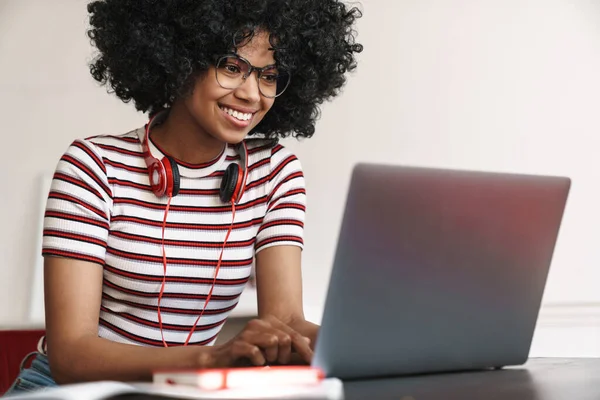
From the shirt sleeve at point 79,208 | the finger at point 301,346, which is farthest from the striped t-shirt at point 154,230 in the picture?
the finger at point 301,346

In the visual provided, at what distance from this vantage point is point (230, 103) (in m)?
1.52

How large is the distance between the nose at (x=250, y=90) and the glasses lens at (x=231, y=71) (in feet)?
0.04

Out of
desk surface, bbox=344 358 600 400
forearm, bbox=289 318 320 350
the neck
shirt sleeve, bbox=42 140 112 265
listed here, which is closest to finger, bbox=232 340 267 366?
desk surface, bbox=344 358 600 400

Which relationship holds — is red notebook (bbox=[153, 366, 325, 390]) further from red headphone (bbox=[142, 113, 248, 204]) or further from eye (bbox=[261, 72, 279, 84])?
→ eye (bbox=[261, 72, 279, 84])

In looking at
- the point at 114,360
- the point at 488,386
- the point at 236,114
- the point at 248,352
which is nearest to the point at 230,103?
the point at 236,114

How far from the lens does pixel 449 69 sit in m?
2.87

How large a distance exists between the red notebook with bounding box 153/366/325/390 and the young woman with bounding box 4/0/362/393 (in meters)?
0.54

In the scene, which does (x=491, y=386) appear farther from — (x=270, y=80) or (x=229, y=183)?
(x=270, y=80)

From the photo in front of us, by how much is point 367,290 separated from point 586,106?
229cm

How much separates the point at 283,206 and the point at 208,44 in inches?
14.4

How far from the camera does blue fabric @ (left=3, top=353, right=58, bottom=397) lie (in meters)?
1.43

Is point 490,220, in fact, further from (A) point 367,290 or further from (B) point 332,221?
(B) point 332,221

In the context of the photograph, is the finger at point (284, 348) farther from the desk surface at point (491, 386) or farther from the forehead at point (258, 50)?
the forehead at point (258, 50)

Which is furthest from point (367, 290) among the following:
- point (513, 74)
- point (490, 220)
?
point (513, 74)
